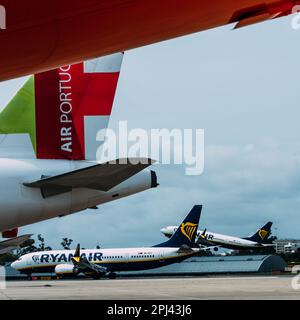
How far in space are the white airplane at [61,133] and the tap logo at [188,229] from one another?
39.3 metres

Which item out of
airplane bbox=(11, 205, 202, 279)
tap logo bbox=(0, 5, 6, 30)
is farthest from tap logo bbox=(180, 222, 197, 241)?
tap logo bbox=(0, 5, 6, 30)

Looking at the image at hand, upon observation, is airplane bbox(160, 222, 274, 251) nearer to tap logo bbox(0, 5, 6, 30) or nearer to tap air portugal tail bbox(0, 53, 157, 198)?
tap air portugal tail bbox(0, 53, 157, 198)

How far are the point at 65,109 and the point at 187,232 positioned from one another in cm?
3977

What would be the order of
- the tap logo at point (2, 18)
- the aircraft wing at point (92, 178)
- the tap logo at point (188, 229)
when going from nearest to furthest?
the tap logo at point (2, 18)
the aircraft wing at point (92, 178)
the tap logo at point (188, 229)

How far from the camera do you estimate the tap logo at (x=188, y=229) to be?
50.3 metres

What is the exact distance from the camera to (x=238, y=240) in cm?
8019

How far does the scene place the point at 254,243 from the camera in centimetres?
8100

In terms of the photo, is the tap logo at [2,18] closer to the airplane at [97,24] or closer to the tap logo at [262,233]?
the airplane at [97,24]

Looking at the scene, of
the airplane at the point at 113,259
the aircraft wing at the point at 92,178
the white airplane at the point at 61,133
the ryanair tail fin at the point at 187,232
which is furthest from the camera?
the ryanair tail fin at the point at 187,232

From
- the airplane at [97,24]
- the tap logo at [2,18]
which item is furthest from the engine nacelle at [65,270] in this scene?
the tap logo at [2,18]

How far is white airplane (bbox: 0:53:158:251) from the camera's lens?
10609 mm

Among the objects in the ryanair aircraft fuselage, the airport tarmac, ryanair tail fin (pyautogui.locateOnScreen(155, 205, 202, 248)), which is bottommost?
the airport tarmac

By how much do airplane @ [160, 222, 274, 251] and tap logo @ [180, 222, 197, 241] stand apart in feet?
82.6
